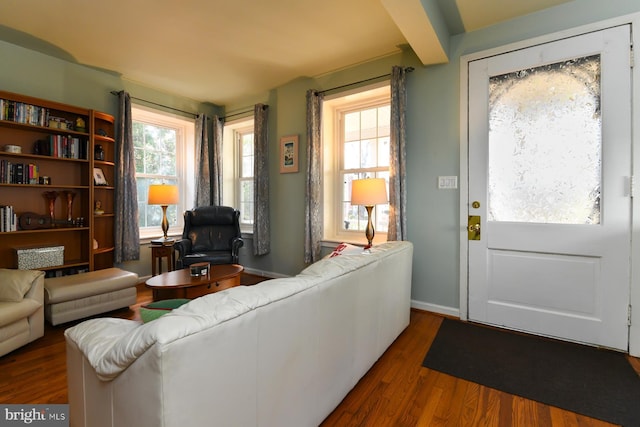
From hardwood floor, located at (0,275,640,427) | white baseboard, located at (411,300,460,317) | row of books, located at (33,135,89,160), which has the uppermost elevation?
row of books, located at (33,135,89,160)

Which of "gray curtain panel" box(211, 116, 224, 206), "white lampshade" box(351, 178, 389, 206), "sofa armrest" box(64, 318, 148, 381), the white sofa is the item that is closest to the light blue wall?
"white lampshade" box(351, 178, 389, 206)

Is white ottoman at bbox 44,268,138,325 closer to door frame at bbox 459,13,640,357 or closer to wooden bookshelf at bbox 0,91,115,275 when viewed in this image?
wooden bookshelf at bbox 0,91,115,275

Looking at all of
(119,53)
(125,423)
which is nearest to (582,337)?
(125,423)

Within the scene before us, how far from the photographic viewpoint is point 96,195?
3.57 meters

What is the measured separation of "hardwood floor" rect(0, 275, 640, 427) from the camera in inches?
57.3

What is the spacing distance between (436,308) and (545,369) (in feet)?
3.35

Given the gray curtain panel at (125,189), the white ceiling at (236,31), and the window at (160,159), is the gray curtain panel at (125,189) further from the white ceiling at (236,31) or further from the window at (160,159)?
the white ceiling at (236,31)

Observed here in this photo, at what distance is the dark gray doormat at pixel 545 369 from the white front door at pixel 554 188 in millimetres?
238

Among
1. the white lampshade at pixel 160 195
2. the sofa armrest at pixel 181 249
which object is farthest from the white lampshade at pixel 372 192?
the white lampshade at pixel 160 195

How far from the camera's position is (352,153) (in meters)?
3.62

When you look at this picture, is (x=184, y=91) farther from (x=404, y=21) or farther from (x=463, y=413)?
(x=463, y=413)

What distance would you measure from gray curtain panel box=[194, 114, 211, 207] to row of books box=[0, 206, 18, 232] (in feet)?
6.44

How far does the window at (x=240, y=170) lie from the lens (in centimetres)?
470

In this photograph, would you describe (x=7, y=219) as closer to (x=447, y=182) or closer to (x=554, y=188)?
(x=447, y=182)
